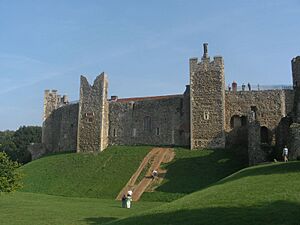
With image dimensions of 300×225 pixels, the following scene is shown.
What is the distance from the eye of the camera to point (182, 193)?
32.0 metres

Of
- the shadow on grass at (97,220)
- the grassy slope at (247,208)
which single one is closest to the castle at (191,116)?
the shadow on grass at (97,220)

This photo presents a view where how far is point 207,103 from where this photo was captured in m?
44.2

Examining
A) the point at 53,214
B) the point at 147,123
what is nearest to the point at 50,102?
the point at 147,123

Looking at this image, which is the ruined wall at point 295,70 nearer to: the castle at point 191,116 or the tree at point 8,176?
the castle at point 191,116

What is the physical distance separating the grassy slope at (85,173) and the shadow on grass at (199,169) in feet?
14.5

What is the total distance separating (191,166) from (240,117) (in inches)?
→ 379

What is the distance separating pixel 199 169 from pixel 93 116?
17419 mm

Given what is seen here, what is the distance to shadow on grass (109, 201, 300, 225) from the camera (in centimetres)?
1162

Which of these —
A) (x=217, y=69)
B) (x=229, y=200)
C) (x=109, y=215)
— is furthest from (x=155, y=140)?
(x=229, y=200)

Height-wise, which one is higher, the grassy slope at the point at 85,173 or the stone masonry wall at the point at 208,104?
the stone masonry wall at the point at 208,104

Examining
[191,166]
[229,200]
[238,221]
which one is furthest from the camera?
[191,166]

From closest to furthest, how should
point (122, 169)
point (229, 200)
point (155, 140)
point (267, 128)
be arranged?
point (229, 200) → point (122, 169) → point (267, 128) → point (155, 140)

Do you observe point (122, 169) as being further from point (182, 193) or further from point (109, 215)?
point (109, 215)

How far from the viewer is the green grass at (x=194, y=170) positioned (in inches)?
1294
